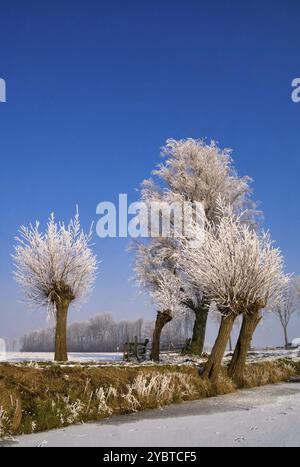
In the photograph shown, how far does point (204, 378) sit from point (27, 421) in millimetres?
7517

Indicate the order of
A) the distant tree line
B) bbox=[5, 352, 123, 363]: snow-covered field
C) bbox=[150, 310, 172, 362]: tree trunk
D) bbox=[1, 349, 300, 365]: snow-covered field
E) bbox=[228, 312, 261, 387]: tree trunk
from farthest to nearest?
the distant tree line
bbox=[150, 310, 172, 362]: tree trunk
bbox=[5, 352, 123, 363]: snow-covered field
bbox=[1, 349, 300, 365]: snow-covered field
bbox=[228, 312, 261, 387]: tree trunk

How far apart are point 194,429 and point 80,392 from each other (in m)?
3.20

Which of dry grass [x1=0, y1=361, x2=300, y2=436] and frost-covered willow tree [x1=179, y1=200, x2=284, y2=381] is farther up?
frost-covered willow tree [x1=179, y1=200, x2=284, y2=381]

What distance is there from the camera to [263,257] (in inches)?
672

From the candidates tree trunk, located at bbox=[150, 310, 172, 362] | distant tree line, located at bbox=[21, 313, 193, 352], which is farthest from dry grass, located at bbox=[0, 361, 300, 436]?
distant tree line, located at bbox=[21, 313, 193, 352]

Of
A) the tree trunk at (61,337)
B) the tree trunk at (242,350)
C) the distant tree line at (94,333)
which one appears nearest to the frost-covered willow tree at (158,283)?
the tree trunk at (61,337)

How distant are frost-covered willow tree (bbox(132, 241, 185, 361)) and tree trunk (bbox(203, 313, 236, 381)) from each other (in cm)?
978

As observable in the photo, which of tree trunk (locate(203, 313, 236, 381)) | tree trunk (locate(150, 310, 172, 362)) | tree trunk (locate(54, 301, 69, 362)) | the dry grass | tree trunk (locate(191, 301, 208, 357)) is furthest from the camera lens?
tree trunk (locate(191, 301, 208, 357))

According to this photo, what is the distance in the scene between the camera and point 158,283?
28.3 metres

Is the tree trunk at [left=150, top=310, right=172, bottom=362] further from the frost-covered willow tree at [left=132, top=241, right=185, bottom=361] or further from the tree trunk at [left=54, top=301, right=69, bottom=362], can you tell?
the tree trunk at [left=54, top=301, right=69, bottom=362]

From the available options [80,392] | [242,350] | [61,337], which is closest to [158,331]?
[61,337]

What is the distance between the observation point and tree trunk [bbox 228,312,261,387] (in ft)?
58.2
